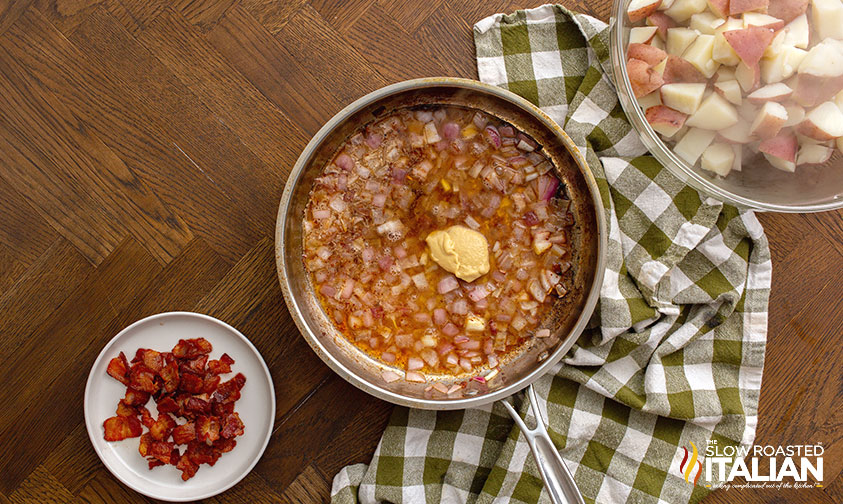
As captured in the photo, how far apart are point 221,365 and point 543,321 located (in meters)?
1.05

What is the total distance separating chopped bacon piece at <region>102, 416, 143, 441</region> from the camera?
183 cm

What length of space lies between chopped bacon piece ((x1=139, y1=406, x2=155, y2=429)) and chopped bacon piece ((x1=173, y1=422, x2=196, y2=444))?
81 millimetres

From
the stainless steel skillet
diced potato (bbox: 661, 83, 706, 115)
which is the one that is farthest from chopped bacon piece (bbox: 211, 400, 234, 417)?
diced potato (bbox: 661, 83, 706, 115)

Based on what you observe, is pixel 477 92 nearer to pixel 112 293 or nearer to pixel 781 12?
pixel 781 12

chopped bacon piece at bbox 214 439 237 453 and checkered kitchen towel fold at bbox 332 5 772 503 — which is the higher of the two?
chopped bacon piece at bbox 214 439 237 453

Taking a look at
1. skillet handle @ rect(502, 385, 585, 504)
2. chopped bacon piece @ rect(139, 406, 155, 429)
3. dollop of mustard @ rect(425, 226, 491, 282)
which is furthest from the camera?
chopped bacon piece @ rect(139, 406, 155, 429)

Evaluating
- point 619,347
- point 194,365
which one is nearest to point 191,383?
point 194,365

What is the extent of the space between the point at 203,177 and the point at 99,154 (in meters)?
0.35

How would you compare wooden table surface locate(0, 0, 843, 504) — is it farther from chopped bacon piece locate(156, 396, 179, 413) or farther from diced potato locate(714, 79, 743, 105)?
diced potato locate(714, 79, 743, 105)

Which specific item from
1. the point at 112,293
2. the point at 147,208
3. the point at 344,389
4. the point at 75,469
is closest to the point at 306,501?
the point at 344,389

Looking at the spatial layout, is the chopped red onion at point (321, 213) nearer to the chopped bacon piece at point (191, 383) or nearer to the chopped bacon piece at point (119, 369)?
the chopped bacon piece at point (191, 383)

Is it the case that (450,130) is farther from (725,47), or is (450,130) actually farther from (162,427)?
(162,427)

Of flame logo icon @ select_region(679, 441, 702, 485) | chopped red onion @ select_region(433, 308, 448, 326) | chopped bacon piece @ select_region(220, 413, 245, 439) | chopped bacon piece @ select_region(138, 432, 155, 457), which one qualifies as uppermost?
chopped bacon piece @ select_region(138, 432, 155, 457)

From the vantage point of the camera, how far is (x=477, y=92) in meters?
1.69
